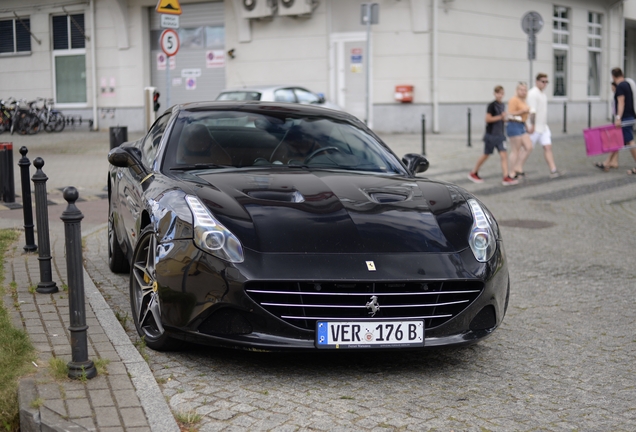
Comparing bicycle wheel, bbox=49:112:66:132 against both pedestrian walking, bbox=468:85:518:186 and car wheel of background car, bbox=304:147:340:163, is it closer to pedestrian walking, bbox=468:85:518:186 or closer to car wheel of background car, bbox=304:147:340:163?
pedestrian walking, bbox=468:85:518:186

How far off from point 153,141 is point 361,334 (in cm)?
261

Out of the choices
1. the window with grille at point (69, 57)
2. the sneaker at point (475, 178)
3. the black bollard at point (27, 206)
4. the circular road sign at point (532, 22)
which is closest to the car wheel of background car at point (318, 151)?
the black bollard at point (27, 206)

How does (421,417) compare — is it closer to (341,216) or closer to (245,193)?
(341,216)

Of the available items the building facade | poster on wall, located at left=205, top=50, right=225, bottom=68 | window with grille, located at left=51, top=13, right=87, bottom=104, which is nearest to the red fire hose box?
the building facade

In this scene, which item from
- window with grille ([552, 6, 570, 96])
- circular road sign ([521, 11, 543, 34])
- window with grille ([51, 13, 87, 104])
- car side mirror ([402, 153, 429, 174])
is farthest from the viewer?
window with grille ([51, 13, 87, 104])

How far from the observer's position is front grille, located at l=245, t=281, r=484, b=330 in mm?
4443

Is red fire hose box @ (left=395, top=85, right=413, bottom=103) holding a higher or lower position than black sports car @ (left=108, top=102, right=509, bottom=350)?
higher

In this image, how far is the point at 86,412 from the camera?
388 cm

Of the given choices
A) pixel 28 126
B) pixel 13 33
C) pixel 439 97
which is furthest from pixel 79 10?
pixel 439 97

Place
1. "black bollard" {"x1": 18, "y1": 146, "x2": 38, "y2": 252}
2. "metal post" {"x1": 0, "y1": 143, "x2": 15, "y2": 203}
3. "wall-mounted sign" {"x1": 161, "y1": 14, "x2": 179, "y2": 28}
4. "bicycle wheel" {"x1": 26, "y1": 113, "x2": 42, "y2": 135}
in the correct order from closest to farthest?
1. "black bollard" {"x1": 18, "y1": 146, "x2": 38, "y2": 252}
2. "metal post" {"x1": 0, "y1": 143, "x2": 15, "y2": 203}
3. "wall-mounted sign" {"x1": 161, "y1": 14, "x2": 179, "y2": 28}
4. "bicycle wheel" {"x1": 26, "y1": 113, "x2": 42, "y2": 135}

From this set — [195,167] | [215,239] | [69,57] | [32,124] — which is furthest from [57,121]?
[215,239]

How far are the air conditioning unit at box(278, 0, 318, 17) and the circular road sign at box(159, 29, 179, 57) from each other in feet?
34.3

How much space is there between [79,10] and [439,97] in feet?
45.9

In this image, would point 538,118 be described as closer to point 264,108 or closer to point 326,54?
point 264,108
